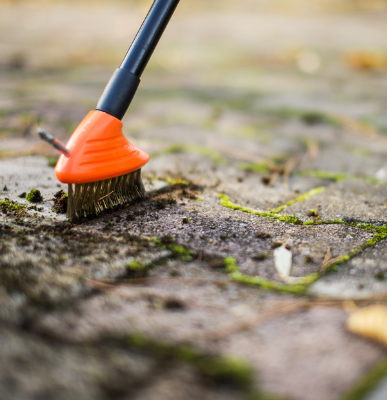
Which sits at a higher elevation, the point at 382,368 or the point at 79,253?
the point at 79,253

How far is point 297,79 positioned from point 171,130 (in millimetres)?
2534

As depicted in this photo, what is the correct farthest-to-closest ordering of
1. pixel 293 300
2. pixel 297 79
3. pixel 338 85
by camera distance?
1. pixel 297 79
2. pixel 338 85
3. pixel 293 300

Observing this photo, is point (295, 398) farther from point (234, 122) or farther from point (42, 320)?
point (234, 122)

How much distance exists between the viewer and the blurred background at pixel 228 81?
250cm

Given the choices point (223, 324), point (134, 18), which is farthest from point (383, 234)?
point (134, 18)

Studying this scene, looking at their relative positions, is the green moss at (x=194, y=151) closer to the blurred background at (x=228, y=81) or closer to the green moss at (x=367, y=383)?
the blurred background at (x=228, y=81)

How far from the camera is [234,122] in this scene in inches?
120

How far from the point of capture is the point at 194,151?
2.32 meters

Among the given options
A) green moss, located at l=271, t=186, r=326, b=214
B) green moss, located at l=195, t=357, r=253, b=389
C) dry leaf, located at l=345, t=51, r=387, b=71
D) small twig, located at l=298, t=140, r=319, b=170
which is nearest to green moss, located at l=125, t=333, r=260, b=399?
green moss, located at l=195, t=357, r=253, b=389

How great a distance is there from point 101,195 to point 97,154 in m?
0.16

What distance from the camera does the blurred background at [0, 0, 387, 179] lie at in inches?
98.4

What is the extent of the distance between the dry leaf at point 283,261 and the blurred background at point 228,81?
1.01 metres

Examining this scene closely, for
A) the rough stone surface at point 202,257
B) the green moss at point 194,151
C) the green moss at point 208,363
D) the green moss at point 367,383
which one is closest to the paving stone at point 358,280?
the rough stone surface at point 202,257

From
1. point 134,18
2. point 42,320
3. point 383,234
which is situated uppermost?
point 134,18
